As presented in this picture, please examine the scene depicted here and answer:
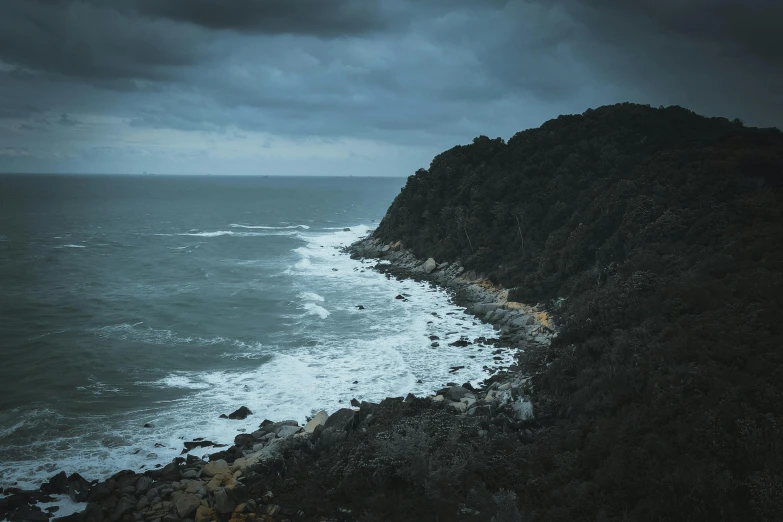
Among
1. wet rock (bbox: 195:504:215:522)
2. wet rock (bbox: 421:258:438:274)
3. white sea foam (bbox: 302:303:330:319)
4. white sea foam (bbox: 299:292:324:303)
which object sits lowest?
wet rock (bbox: 195:504:215:522)

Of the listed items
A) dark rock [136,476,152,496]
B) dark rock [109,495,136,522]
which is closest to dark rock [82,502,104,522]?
dark rock [109,495,136,522]

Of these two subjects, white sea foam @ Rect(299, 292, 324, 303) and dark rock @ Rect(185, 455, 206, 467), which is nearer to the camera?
dark rock @ Rect(185, 455, 206, 467)

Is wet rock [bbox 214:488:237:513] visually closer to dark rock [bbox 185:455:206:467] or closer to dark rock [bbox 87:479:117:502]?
dark rock [bbox 185:455:206:467]

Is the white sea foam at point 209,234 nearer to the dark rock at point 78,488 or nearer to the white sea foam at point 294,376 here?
the white sea foam at point 294,376

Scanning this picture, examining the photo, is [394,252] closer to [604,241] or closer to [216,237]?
[604,241]

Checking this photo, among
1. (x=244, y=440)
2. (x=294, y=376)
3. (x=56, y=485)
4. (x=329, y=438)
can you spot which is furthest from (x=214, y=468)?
(x=294, y=376)

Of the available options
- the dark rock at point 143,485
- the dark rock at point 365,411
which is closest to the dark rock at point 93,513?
the dark rock at point 143,485

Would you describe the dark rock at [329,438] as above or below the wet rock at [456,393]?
below
